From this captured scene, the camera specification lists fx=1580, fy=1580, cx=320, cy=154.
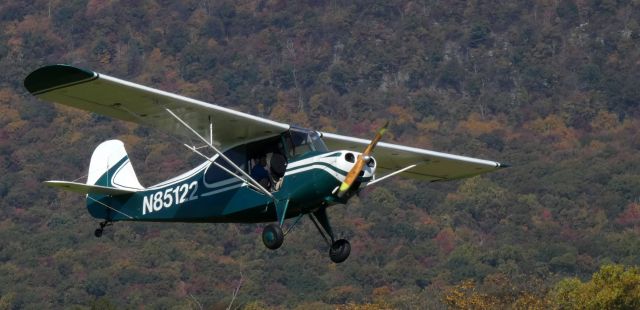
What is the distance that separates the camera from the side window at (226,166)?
77.8 ft

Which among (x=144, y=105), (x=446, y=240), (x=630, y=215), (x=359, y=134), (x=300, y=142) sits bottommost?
(x=359, y=134)

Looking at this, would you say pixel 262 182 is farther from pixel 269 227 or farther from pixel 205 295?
pixel 205 295

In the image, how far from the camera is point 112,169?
28.0 m

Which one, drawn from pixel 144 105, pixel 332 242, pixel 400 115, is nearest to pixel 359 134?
pixel 400 115

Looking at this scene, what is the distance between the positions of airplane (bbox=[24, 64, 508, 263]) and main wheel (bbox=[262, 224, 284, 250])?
0.05 feet

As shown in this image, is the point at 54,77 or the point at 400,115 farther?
the point at 400,115

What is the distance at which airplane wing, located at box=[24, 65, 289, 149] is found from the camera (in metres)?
22.2

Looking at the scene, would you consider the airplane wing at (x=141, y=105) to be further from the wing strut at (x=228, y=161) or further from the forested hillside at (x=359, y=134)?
the forested hillside at (x=359, y=134)

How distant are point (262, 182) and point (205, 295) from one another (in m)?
79.7

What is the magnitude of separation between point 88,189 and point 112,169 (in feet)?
8.01

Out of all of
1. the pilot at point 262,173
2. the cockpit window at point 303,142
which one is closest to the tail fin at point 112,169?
the pilot at point 262,173

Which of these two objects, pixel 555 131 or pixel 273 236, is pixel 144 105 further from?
pixel 555 131

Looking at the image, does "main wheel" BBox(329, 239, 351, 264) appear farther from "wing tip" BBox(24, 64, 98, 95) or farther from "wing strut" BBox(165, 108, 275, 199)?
"wing tip" BBox(24, 64, 98, 95)

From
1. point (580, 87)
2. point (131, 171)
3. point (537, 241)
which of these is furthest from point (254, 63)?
point (131, 171)
